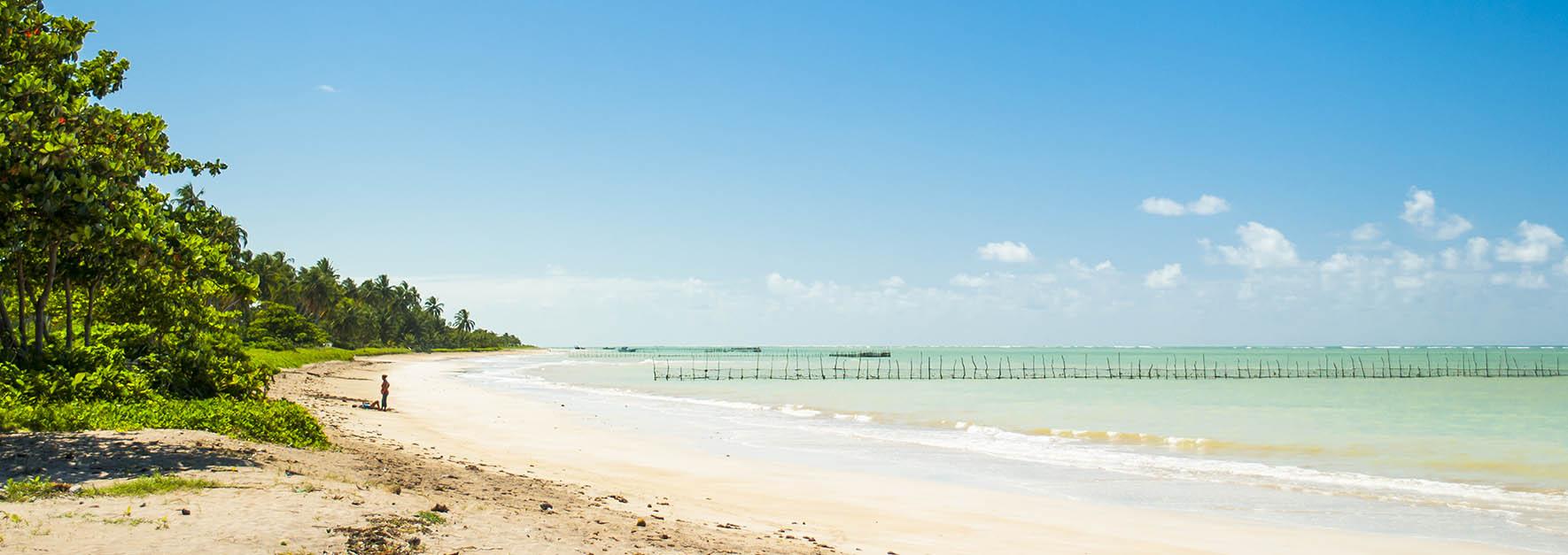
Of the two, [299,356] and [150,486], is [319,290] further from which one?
[150,486]

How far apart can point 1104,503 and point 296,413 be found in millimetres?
14063

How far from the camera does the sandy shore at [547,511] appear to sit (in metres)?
7.28

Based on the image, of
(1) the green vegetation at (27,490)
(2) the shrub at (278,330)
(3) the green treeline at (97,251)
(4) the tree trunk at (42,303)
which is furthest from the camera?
(2) the shrub at (278,330)

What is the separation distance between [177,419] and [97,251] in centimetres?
294

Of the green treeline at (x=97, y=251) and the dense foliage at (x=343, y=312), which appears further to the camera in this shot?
the dense foliage at (x=343, y=312)

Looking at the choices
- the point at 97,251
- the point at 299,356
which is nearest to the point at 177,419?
the point at 97,251

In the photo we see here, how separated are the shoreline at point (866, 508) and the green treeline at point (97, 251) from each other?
395cm

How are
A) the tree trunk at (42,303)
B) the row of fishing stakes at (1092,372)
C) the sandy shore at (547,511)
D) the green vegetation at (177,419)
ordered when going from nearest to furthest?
the sandy shore at (547,511) → the green vegetation at (177,419) → the tree trunk at (42,303) → the row of fishing stakes at (1092,372)

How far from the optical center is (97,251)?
43.4 ft

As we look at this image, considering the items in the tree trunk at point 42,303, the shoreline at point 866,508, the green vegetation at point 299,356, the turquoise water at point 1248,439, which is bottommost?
the turquoise water at point 1248,439

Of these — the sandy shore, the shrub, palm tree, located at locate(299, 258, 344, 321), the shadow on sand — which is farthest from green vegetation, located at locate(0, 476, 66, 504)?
palm tree, located at locate(299, 258, 344, 321)

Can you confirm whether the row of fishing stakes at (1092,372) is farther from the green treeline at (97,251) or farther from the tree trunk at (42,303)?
the tree trunk at (42,303)

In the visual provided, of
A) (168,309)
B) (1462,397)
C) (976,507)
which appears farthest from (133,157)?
(1462,397)

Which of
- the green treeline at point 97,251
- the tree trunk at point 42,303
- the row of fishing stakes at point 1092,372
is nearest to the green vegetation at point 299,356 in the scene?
the green treeline at point 97,251
